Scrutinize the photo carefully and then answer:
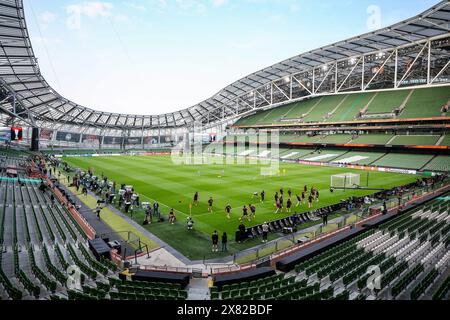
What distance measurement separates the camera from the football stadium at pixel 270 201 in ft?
37.8

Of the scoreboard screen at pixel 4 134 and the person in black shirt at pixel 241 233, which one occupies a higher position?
the scoreboard screen at pixel 4 134

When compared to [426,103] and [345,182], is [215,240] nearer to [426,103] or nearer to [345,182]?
[345,182]

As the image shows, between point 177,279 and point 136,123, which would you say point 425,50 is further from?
point 136,123

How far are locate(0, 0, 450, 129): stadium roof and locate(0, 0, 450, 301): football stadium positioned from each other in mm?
328

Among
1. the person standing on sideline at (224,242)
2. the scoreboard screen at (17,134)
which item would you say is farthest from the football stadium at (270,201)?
the scoreboard screen at (17,134)

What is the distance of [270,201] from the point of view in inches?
1061

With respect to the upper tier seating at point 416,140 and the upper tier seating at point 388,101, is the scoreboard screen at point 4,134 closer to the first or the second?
the upper tier seating at point 388,101

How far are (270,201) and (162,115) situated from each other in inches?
2874

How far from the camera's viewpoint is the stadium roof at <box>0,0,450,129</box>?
39094 millimetres

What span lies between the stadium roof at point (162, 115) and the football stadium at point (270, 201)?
1.08 ft

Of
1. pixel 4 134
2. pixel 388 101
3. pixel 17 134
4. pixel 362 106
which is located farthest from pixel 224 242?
pixel 4 134

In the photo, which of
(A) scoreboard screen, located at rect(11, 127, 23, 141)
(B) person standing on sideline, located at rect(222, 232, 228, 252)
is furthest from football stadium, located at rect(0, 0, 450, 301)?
(A) scoreboard screen, located at rect(11, 127, 23, 141)

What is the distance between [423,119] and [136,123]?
261 ft

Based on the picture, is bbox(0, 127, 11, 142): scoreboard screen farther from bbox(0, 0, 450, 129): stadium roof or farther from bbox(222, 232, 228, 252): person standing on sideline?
bbox(222, 232, 228, 252): person standing on sideline
